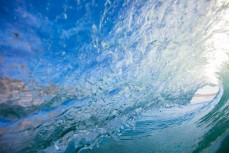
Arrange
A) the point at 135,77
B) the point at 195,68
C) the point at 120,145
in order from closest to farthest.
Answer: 1. the point at 135,77
2. the point at 195,68
3. the point at 120,145

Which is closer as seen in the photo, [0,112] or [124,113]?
[0,112]

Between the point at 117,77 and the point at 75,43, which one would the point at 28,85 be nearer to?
the point at 75,43

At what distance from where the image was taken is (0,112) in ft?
20.5

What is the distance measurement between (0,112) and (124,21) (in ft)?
19.0

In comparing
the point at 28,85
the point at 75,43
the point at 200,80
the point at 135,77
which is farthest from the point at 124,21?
the point at 200,80

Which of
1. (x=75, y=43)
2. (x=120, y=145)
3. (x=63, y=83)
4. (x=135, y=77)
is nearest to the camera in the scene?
(x=75, y=43)

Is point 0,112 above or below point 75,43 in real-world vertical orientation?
below

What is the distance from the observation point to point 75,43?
185 inches

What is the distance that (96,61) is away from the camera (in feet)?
18.7

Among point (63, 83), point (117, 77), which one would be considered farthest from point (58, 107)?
point (117, 77)

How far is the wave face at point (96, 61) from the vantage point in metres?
3.99

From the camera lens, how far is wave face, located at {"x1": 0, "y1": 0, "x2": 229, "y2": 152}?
13.1ft

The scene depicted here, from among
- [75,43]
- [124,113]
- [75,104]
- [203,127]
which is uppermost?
[75,43]

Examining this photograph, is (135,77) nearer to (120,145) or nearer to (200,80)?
(200,80)
